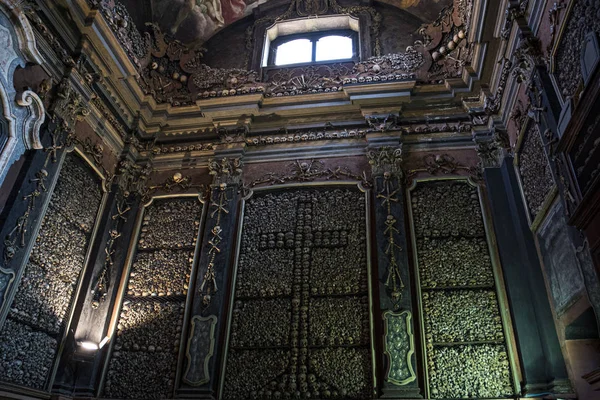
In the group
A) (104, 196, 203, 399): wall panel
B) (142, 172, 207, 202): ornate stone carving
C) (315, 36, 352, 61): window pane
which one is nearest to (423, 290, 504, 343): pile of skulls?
(104, 196, 203, 399): wall panel

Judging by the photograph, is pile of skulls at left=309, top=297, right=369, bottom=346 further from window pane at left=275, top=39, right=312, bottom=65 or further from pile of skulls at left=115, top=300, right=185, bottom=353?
window pane at left=275, top=39, right=312, bottom=65

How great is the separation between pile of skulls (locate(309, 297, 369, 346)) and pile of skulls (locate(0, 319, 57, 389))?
314 cm

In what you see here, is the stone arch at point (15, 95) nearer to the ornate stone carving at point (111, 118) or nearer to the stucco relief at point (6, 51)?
the stucco relief at point (6, 51)

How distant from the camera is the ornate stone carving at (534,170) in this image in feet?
17.7

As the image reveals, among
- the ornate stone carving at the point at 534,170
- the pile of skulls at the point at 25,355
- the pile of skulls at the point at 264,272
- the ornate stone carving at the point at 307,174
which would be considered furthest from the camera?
the ornate stone carving at the point at 307,174

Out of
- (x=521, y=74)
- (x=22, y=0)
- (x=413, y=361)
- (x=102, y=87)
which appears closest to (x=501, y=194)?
(x=521, y=74)

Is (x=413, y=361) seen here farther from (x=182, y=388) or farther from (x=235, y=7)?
(x=235, y=7)

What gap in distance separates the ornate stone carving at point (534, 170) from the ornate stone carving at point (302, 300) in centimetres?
214

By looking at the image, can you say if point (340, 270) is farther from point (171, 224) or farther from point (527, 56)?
point (527, 56)

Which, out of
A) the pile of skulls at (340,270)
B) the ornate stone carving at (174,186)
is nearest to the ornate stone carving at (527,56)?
the pile of skulls at (340,270)

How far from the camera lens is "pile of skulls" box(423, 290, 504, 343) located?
5.80 metres

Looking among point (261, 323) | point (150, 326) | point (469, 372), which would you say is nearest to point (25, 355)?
point (150, 326)

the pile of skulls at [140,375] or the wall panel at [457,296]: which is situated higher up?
the wall panel at [457,296]

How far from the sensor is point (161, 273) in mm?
6922
